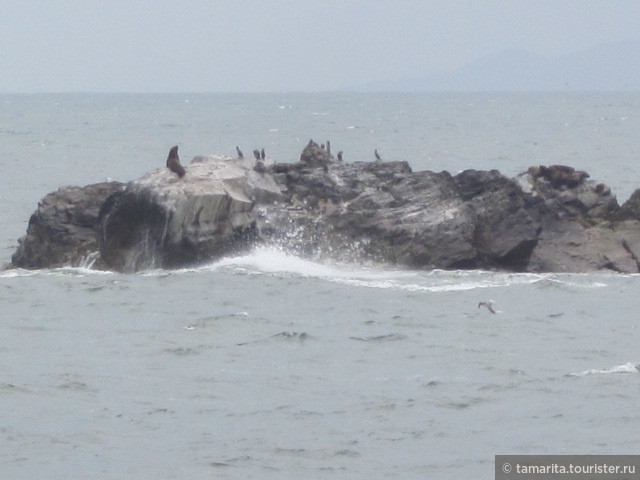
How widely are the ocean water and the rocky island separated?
553 mm

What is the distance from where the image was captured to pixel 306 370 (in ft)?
55.4

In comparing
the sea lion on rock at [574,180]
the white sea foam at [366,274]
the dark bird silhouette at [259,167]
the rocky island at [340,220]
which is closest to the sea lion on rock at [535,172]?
the rocky island at [340,220]

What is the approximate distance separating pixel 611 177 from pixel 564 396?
124 feet

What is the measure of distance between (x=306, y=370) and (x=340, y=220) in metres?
10.1

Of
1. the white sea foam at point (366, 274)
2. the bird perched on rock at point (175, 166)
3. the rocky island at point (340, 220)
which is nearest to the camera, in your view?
the white sea foam at point (366, 274)

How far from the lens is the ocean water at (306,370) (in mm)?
13156

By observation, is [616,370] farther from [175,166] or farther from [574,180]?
[574,180]

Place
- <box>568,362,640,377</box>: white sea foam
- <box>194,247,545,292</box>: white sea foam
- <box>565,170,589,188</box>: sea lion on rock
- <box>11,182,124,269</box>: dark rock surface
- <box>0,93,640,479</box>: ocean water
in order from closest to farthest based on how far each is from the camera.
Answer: <box>0,93,640,479</box>: ocean water < <box>568,362,640,377</box>: white sea foam < <box>194,247,545,292</box>: white sea foam < <box>11,182,124,269</box>: dark rock surface < <box>565,170,589,188</box>: sea lion on rock

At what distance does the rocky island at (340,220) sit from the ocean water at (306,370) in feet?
1.81

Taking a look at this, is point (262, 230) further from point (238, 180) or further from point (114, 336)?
point (114, 336)

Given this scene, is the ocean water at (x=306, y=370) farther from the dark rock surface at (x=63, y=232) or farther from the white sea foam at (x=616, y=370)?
the dark rock surface at (x=63, y=232)

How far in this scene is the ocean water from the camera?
43.2 ft

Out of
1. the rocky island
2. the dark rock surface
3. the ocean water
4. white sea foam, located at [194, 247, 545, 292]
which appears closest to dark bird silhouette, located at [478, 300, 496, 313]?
the ocean water

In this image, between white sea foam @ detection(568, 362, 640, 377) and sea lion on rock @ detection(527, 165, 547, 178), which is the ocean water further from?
sea lion on rock @ detection(527, 165, 547, 178)
